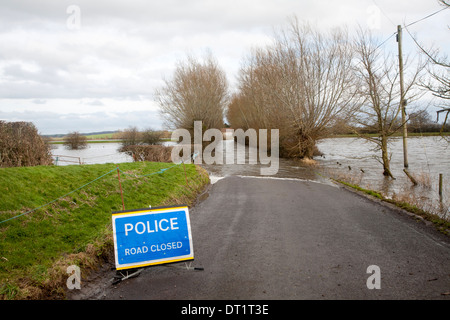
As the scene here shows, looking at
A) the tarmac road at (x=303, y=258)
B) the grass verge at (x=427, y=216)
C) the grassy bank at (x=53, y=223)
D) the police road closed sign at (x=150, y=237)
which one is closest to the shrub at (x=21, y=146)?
the grassy bank at (x=53, y=223)

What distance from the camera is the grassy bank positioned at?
524cm

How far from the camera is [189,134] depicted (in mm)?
43875

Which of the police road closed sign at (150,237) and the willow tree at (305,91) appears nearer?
the police road closed sign at (150,237)

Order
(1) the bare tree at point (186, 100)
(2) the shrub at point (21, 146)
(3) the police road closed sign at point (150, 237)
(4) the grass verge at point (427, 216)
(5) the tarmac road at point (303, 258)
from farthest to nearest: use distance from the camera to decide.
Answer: (1) the bare tree at point (186, 100)
(2) the shrub at point (21, 146)
(4) the grass verge at point (427, 216)
(3) the police road closed sign at point (150, 237)
(5) the tarmac road at point (303, 258)

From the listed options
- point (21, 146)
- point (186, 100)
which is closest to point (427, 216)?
point (21, 146)

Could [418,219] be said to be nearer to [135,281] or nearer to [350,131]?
[135,281]

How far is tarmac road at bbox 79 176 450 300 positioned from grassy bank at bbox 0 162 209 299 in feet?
3.11

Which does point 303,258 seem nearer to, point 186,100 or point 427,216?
point 427,216

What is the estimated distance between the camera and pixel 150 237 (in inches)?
239

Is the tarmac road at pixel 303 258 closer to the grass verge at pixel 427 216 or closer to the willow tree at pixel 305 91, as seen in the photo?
the grass verge at pixel 427 216

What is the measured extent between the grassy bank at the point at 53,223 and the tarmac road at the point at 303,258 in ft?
3.11

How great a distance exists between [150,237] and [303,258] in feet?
9.67

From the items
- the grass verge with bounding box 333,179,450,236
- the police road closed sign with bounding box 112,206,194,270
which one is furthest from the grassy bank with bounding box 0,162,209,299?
the grass verge with bounding box 333,179,450,236

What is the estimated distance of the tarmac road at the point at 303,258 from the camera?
5.20m
